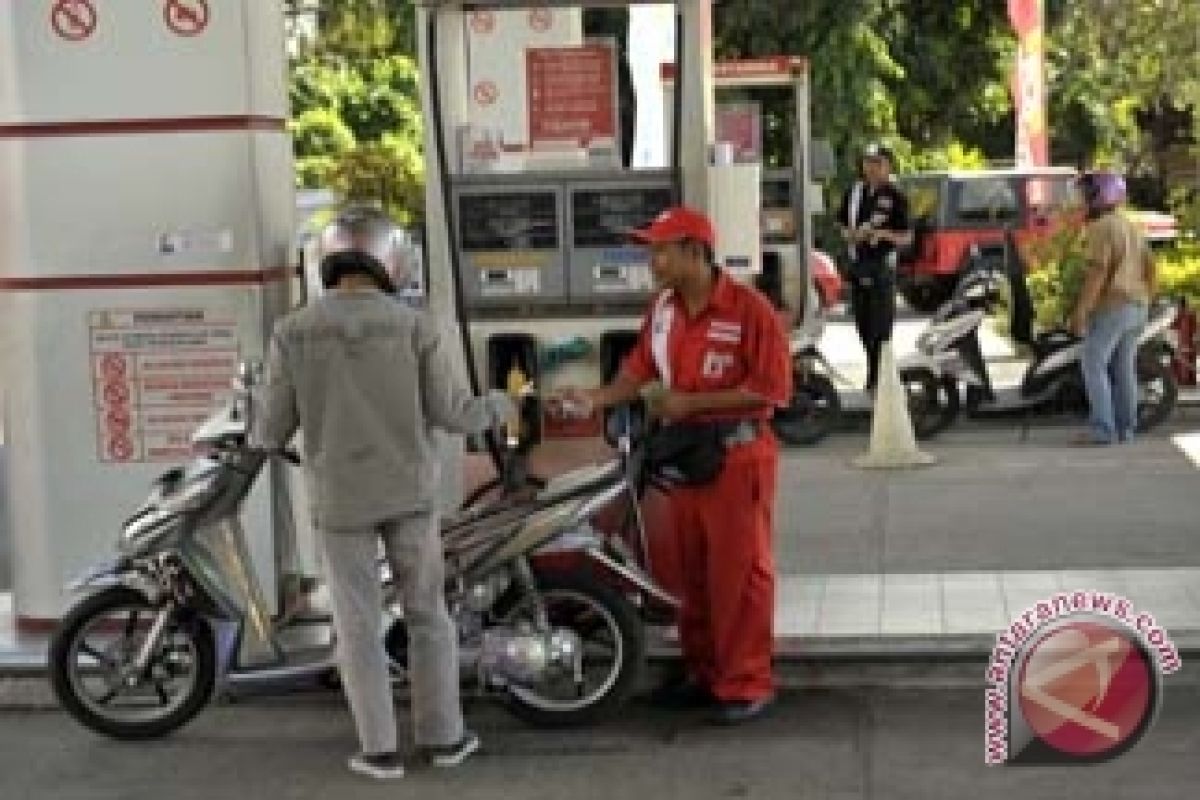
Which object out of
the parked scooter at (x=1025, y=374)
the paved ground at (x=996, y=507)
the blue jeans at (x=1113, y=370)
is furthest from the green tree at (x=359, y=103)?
the blue jeans at (x=1113, y=370)

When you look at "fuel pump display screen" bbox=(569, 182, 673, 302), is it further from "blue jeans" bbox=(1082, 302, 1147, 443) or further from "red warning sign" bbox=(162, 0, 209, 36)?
"blue jeans" bbox=(1082, 302, 1147, 443)

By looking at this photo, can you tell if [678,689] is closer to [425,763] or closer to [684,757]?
[684,757]

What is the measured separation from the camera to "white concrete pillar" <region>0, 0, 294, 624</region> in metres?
7.52

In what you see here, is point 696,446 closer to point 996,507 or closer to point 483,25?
point 483,25

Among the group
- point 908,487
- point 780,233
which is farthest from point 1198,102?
point 908,487

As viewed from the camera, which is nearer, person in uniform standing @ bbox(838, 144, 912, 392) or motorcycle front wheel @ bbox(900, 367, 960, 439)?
motorcycle front wheel @ bbox(900, 367, 960, 439)

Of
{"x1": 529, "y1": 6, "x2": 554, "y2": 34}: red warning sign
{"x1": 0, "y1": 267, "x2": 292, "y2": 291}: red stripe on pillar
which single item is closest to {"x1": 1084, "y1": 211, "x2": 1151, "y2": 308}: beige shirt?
{"x1": 529, "y1": 6, "x2": 554, "y2": 34}: red warning sign

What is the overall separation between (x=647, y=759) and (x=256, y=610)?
143 centimetres

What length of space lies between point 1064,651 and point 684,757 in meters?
1.28

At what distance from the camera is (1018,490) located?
11.2m

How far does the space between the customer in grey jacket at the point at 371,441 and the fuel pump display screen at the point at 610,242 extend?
1761mm

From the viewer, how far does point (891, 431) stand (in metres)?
12.3

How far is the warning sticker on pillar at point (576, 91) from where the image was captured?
816 centimetres

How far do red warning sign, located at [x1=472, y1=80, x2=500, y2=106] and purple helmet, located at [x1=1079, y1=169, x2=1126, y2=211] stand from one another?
396 cm
